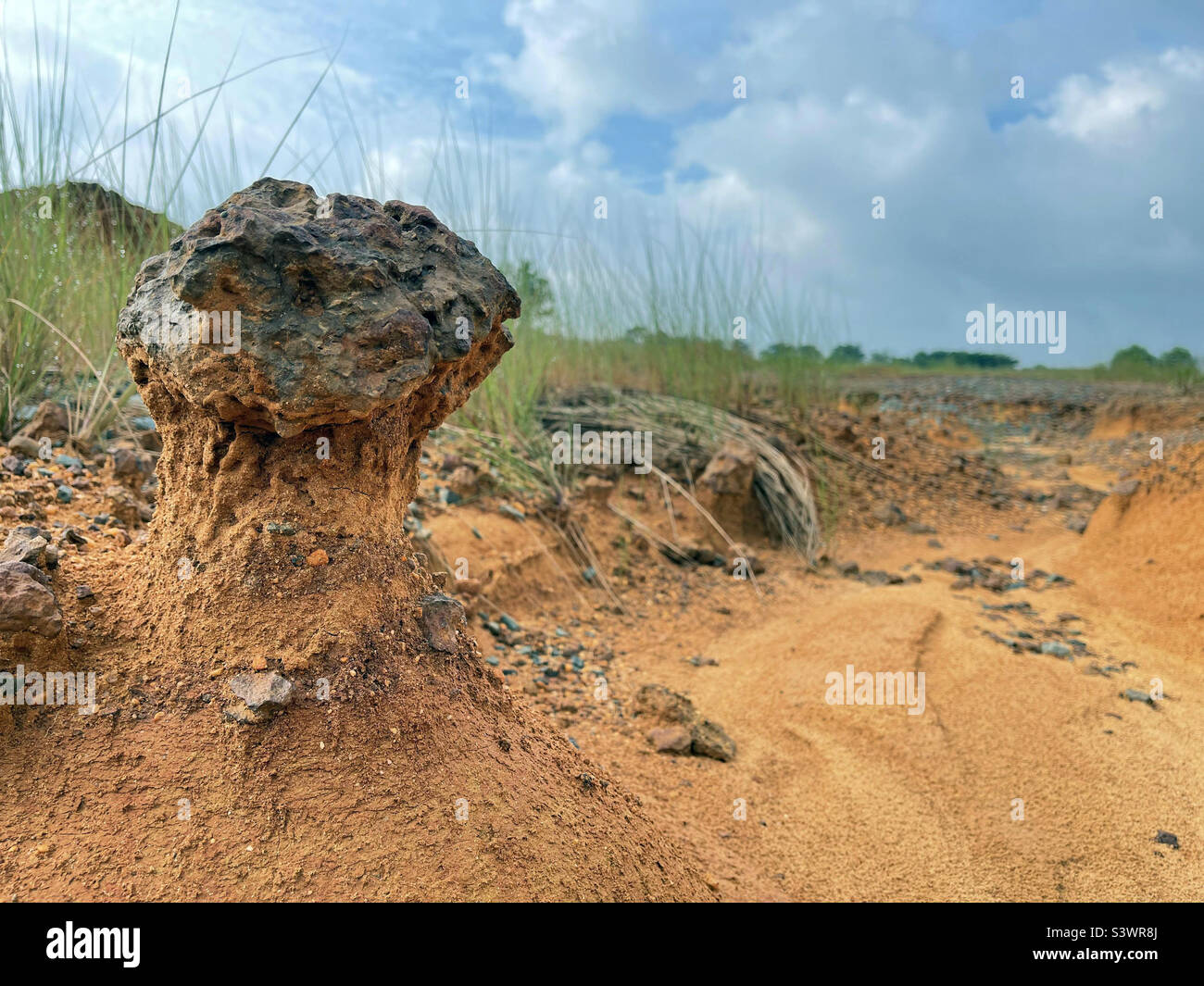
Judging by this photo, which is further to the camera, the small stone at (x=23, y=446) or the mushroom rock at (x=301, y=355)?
the small stone at (x=23, y=446)

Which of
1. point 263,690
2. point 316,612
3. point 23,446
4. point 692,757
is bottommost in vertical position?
point 692,757

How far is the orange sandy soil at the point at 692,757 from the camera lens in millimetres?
1315

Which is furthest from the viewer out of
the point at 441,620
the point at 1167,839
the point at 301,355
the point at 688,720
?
the point at 688,720

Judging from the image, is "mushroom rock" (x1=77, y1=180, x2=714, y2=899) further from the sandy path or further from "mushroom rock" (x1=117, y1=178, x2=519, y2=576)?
the sandy path

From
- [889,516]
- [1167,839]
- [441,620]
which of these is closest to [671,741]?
[441,620]

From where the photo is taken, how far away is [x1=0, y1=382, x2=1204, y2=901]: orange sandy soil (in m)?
1.32

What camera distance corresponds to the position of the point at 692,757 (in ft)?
8.73

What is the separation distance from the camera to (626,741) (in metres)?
2.68

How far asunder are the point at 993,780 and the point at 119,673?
2553 millimetres

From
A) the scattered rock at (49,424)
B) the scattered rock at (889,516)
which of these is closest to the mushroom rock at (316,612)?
the scattered rock at (49,424)

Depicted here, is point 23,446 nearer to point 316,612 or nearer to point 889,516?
point 316,612

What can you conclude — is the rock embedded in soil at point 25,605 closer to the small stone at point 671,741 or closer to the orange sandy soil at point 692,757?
the orange sandy soil at point 692,757

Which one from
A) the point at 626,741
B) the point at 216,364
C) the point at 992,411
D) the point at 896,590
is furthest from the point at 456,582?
the point at 992,411

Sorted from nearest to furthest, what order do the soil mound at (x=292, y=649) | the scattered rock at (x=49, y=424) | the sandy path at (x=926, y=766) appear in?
the soil mound at (x=292, y=649)
the sandy path at (x=926, y=766)
the scattered rock at (x=49, y=424)
